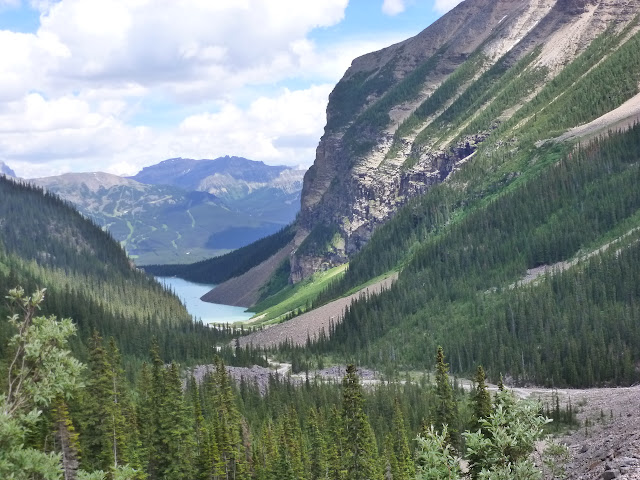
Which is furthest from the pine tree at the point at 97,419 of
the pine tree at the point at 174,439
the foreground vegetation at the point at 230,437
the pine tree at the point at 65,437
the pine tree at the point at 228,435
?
the pine tree at the point at 228,435

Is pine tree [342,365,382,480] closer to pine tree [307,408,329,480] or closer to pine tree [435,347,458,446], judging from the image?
pine tree [435,347,458,446]

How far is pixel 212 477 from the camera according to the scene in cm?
7938

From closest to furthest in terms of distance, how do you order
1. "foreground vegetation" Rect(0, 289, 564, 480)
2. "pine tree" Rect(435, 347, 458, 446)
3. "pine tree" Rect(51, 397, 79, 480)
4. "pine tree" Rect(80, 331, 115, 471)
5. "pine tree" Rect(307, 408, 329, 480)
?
"foreground vegetation" Rect(0, 289, 564, 480) < "pine tree" Rect(51, 397, 79, 480) < "pine tree" Rect(80, 331, 115, 471) < "pine tree" Rect(435, 347, 458, 446) < "pine tree" Rect(307, 408, 329, 480)

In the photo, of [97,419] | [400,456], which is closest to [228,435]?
[97,419]

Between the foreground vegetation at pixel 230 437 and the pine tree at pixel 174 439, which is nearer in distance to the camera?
the foreground vegetation at pixel 230 437

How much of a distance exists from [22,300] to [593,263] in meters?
169

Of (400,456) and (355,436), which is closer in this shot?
(355,436)

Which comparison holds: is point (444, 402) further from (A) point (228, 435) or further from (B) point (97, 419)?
(B) point (97, 419)

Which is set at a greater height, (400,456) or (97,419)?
(97,419)

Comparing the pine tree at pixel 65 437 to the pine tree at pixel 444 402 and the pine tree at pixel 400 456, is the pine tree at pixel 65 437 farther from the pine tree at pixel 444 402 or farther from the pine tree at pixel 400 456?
the pine tree at pixel 400 456

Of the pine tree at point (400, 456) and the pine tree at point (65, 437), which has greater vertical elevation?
the pine tree at point (65, 437)

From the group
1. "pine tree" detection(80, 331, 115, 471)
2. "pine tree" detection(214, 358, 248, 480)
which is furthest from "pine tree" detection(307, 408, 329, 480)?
"pine tree" detection(80, 331, 115, 471)

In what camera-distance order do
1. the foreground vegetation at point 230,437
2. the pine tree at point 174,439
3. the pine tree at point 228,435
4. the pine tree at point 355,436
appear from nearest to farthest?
the foreground vegetation at point 230,437
the pine tree at point 355,436
the pine tree at point 174,439
the pine tree at point 228,435

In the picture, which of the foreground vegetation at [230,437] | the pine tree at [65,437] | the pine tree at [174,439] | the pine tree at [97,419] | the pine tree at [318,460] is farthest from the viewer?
the pine tree at [318,460]
